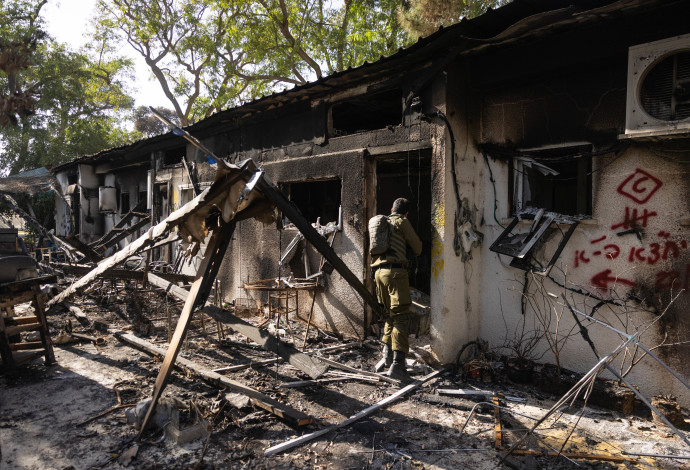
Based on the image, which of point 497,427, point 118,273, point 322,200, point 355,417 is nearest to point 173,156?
point 322,200

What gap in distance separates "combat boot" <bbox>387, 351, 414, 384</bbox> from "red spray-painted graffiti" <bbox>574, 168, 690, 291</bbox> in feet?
8.44

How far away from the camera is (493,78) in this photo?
5.66m

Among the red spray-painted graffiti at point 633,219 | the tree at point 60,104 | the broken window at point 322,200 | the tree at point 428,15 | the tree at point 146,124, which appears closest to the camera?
the red spray-painted graffiti at point 633,219

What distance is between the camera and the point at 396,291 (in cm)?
536

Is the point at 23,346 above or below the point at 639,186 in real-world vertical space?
below

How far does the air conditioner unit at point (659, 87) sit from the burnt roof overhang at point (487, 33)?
45 cm

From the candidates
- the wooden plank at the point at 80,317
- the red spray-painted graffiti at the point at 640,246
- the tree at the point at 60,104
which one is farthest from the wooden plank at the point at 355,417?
the tree at the point at 60,104

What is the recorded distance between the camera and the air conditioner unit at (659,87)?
4277 mm

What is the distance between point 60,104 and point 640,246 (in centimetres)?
3011

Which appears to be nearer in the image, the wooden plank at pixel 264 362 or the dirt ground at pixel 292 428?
the dirt ground at pixel 292 428

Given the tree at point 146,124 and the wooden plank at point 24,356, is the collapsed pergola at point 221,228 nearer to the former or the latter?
the wooden plank at point 24,356

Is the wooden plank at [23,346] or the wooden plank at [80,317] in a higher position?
the wooden plank at [23,346]

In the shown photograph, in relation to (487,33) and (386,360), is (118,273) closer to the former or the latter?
(386,360)

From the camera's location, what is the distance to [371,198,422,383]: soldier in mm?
5242
